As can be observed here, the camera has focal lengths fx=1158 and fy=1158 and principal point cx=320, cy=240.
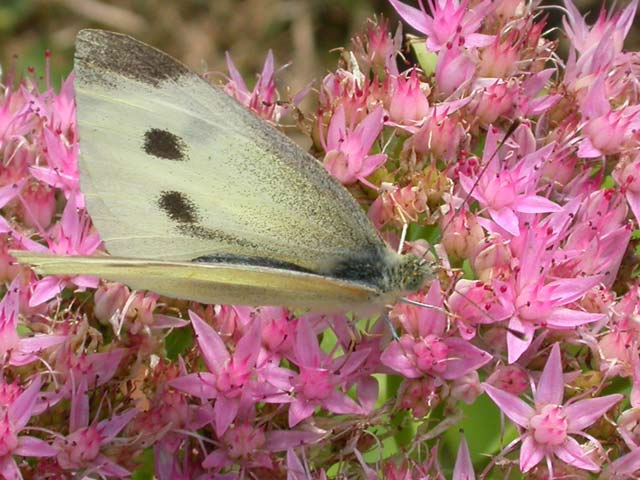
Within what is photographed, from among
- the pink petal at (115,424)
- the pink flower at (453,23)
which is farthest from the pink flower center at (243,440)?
the pink flower at (453,23)

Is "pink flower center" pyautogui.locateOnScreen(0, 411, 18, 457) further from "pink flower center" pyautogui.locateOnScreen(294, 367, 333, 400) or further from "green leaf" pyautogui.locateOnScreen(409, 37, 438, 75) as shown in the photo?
"green leaf" pyautogui.locateOnScreen(409, 37, 438, 75)

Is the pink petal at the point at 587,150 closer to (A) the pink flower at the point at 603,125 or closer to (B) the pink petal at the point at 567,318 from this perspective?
(A) the pink flower at the point at 603,125

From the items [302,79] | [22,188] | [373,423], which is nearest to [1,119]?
[22,188]

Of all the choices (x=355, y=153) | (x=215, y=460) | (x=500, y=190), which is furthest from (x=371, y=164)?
(x=215, y=460)

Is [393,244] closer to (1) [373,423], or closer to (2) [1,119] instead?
(1) [373,423]

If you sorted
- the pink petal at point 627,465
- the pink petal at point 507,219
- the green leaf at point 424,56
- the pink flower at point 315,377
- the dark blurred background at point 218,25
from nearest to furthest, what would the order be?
1. the pink petal at point 627,465
2. the pink flower at point 315,377
3. the pink petal at point 507,219
4. the green leaf at point 424,56
5. the dark blurred background at point 218,25

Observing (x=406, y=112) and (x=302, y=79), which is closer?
(x=406, y=112)
